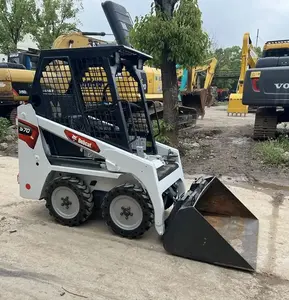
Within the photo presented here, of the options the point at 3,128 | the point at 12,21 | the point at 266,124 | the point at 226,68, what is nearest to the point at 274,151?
the point at 266,124

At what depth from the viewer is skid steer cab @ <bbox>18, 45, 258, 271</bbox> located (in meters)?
3.48

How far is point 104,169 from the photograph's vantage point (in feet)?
12.1

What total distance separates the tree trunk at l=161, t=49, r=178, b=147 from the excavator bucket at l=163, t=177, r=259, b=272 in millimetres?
3473

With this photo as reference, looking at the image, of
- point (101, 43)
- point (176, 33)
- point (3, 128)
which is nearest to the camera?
point (176, 33)

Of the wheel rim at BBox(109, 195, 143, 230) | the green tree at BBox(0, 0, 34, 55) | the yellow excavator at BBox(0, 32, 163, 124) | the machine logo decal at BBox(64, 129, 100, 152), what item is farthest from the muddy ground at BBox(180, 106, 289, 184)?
the green tree at BBox(0, 0, 34, 55)

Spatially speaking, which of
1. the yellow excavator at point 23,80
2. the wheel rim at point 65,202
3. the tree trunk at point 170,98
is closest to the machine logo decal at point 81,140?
the wheel rim at point 65,202

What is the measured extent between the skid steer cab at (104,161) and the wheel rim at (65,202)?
0.03 feet

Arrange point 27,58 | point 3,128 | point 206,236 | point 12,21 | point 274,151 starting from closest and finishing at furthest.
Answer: point 206,236, point 274,151, point 3,128, point 27,58, point 12,21

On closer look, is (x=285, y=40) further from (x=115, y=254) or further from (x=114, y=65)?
(x=115, y=254)

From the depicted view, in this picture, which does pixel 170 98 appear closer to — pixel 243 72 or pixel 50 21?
pixel 243 72

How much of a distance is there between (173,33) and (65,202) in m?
3.88

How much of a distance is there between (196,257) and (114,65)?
6.42 ft

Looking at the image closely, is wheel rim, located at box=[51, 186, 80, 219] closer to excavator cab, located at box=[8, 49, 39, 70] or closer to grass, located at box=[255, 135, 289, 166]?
grass, located at box=[255, 135, 289, 166]

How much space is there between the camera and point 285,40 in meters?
11.5
